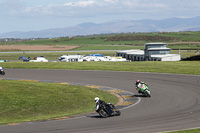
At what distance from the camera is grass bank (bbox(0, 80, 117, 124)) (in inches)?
906

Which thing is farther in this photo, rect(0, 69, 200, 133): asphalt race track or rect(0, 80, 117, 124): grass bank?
rect(0, 80, 117, 124): grass bank

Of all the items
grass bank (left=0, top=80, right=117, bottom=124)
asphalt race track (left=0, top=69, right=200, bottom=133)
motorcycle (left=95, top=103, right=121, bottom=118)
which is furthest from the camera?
grass bank (left=0, top=80, right=117, bottom=124)

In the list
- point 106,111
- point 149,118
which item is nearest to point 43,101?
point 106,111

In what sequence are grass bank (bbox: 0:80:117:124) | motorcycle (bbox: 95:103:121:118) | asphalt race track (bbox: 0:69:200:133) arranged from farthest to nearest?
grass bank (bbox: 0:80:117:124), motorcycle (bbox: 95:103:121:118), asphalt race track (bbox: 0:69:200:133)

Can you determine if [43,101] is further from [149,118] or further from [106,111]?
[149,118]

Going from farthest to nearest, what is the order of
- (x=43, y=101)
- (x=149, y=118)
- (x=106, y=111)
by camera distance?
(x=43, y=101) < (x=106, y=111) < (x=149, y=118)

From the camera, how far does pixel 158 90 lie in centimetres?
3216

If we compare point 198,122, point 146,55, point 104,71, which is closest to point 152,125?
point 198,122

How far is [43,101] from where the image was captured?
88.8 ft

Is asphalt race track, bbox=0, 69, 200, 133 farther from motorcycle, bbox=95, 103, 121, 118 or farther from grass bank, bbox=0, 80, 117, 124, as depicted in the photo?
grass bank, bbox=0, 80, 117, 124

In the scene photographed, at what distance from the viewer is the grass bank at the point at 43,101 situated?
906 inches

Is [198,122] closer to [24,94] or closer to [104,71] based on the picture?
[24,94]

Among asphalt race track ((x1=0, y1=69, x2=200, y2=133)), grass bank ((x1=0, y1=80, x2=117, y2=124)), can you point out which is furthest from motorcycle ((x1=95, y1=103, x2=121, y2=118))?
grass bank ((x1=0, y1=80, x2=117, y2=124))

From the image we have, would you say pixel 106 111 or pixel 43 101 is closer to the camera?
pixel 106 111
